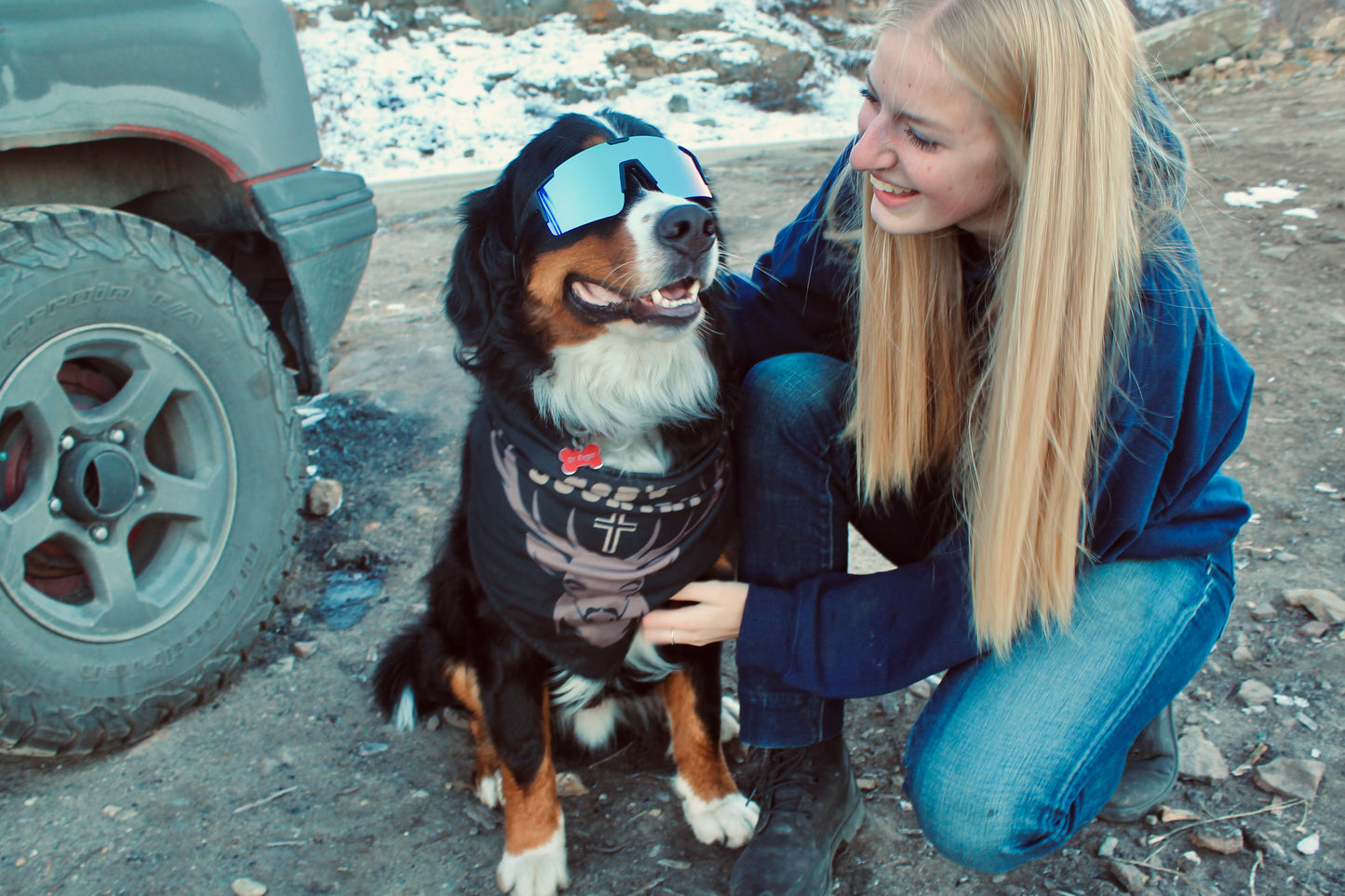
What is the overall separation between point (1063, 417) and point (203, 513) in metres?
1.79

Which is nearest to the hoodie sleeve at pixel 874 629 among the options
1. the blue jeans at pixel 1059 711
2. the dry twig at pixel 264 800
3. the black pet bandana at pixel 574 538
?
the blue jeans at pixel 1059 711

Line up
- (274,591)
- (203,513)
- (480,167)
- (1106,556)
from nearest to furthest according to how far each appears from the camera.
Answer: (1106,556) < (203,513) < (274,591) < (480,167)

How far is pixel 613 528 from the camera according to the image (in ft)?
5.74

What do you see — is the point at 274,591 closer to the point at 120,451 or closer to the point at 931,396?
the point at 120,451

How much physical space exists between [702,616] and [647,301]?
0.60 m

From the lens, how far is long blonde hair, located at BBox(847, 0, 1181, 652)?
4.36 feet

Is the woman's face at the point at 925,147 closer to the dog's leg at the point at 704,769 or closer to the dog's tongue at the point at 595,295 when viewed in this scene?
the dog's tongue at the point at 595,295

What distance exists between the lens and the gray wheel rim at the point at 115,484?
1.83 m

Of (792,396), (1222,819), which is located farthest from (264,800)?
(1222,819)

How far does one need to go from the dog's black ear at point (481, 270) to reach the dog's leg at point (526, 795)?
69 cm

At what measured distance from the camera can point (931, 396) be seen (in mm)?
1732

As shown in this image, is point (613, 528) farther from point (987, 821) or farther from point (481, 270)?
point (987, 821)

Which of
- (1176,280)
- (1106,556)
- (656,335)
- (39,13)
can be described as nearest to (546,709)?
(656,335)

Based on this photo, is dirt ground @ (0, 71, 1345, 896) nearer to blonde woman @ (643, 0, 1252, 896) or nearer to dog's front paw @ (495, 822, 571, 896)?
dog's front paw @ (495, 822, 571, 896)
